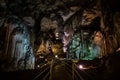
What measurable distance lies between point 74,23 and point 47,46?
6143mm

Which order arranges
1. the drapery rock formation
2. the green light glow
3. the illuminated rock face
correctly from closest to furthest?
the illuminated rock face
the drapery rock formation
the green light glow

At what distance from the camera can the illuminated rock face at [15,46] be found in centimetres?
1429

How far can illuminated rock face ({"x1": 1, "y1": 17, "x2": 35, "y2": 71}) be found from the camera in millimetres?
14292

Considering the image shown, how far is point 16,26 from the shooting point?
1593 centimetres

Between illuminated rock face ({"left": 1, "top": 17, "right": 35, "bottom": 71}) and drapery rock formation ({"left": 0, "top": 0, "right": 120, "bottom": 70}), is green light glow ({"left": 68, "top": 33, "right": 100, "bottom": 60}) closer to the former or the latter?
drapery rock formation ({"left": 0, "top": 0, "right": 120, "bottom": 70})

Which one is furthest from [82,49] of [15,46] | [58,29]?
[15,46]

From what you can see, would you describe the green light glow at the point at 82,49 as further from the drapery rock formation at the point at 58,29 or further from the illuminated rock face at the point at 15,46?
the illuminated rock face at the point at 15,46

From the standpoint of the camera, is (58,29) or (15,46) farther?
(58,29)

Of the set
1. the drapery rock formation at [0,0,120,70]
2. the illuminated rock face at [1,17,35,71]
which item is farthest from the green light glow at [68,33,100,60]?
the illuminated rock face at [1,17,35,71]

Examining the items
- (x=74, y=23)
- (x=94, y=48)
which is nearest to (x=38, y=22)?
(x=74, y=23)

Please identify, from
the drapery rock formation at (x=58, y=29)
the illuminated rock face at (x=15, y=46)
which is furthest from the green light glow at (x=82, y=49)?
the illuminated rock face at (x=15, y=46)

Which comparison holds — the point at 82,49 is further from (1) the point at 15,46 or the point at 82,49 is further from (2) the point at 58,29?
(1) the point at 15,46

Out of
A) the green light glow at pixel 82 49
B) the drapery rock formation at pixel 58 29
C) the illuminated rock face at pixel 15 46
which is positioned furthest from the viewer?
the green light glow at pixel 82 49

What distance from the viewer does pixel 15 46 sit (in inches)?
601
